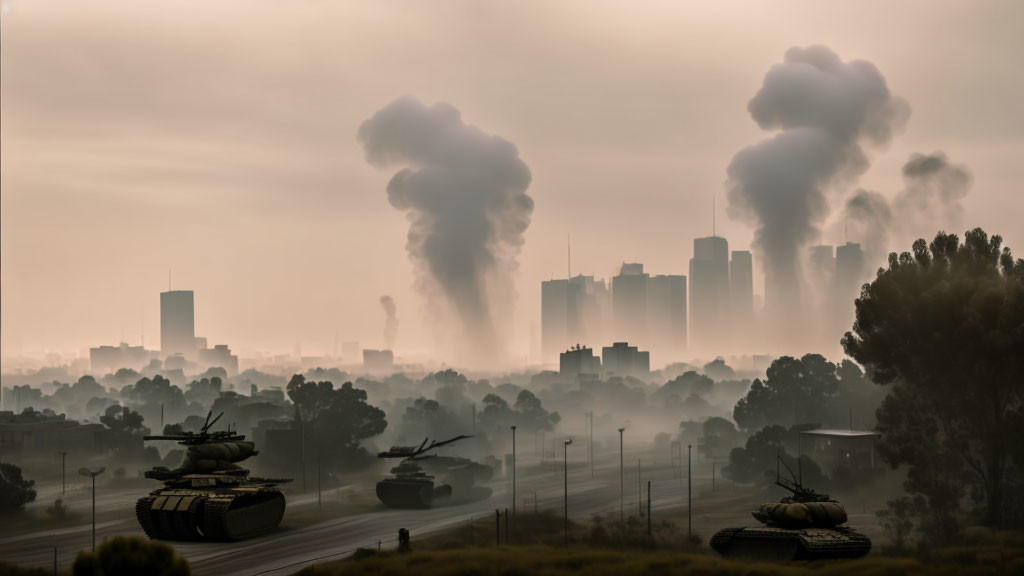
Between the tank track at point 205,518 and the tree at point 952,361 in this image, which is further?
the tree at point 952,361

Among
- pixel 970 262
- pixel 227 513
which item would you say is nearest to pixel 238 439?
pixel 227 513

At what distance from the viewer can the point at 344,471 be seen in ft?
550

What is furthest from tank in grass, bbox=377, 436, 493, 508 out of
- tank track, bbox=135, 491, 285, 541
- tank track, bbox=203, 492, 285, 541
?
tank track, bbox=135, 491, 285, 541

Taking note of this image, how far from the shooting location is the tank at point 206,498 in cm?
8631

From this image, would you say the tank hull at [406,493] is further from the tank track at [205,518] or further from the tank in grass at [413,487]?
the tank track at [205,518]

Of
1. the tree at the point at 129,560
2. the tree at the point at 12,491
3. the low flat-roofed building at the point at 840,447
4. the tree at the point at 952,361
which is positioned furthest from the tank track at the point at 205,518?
the low flat-roofed building at the point at 840,447

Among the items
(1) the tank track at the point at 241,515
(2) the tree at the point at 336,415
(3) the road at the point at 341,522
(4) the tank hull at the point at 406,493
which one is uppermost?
(2) the tree at the point at 336,415

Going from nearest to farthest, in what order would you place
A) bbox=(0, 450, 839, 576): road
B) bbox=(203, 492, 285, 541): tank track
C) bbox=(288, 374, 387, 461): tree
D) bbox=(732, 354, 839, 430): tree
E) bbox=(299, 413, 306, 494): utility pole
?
bbox=(0, 450, 839, 576): road
bbox=(203, 492, 285, 541): tank track
bbox=(299, 413, 306, 494): utility pole
bbox=(288, 374, 387, 461): tree
bbox=(732, 354, 839, 430): tree

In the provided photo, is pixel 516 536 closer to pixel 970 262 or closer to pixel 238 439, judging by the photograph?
pixel 238 439

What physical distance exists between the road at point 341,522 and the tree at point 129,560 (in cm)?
1284

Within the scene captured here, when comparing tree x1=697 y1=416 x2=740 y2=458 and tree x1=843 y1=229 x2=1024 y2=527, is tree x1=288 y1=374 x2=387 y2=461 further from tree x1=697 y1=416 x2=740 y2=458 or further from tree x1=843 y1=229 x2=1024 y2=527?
tree x1=843 y1=229 x2=1024 y2=527

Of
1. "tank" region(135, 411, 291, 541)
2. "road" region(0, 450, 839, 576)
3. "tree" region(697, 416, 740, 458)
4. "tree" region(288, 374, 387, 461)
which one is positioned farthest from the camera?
"tree" region(697, 416, 740, 458)

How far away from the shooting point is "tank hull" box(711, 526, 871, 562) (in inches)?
2717

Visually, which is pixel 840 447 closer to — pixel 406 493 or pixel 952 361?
pixel 952 361
